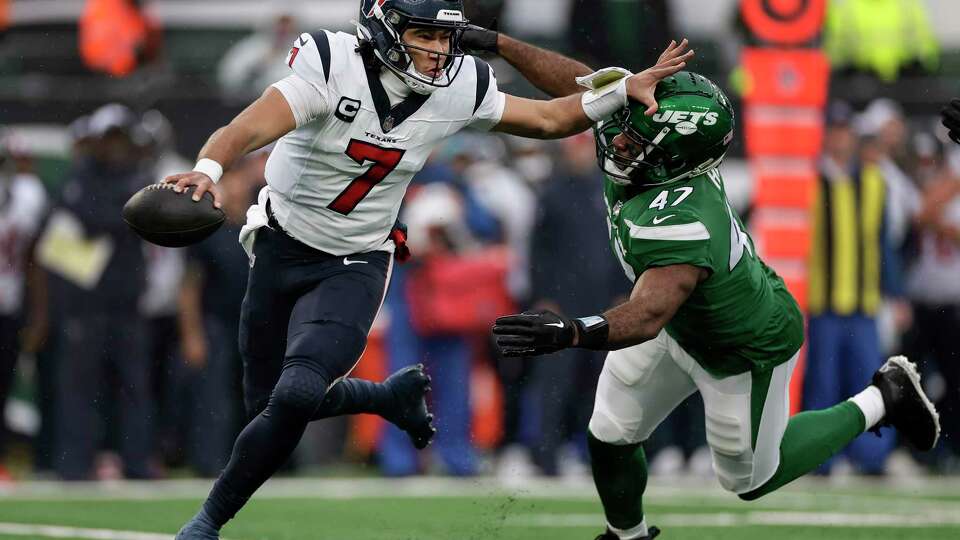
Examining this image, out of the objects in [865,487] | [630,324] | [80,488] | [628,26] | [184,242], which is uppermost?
[184,242]

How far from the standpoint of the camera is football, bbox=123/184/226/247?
5.39m

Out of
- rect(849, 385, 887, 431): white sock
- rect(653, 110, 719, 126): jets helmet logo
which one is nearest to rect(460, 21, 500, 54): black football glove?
rect(653, 110, 719, 126): jets helmet logo

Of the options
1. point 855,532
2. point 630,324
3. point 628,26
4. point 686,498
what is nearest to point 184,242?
point 630,324

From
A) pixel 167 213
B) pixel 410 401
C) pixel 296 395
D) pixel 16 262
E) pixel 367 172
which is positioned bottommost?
pixel 16 262

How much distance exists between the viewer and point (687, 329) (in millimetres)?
6117

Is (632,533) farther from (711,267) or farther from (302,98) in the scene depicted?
(302,98)

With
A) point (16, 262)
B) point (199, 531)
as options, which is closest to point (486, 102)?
point (199, 531)

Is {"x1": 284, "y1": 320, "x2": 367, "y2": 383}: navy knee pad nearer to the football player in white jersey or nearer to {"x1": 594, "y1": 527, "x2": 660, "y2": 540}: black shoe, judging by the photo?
the football player in white jersey

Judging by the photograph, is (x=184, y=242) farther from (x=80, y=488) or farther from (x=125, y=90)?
(x=125, y=90)

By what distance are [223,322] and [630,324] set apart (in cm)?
547

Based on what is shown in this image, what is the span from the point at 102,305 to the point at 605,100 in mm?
5016

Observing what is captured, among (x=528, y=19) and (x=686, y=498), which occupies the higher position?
(x=528, y=19)

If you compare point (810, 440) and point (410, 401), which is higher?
point (410, 401)

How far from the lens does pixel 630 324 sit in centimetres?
556
